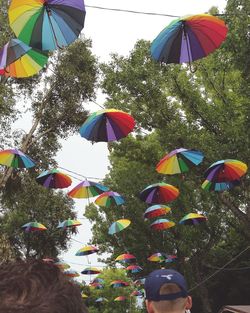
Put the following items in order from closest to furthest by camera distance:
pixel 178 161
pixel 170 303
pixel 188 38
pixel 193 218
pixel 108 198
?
1. pixel 170 303
2. pixel 188 38
3. pixel 178 161
4. pixel 108 198
5. pixel 193 218

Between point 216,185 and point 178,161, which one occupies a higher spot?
point 178,161

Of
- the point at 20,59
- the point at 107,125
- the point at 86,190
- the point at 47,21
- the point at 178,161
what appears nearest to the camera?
the point at 47,21

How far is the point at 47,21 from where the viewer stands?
5.61 meters

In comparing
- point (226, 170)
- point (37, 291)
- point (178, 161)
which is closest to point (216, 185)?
point (226, 170)

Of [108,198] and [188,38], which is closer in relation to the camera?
[188,38]

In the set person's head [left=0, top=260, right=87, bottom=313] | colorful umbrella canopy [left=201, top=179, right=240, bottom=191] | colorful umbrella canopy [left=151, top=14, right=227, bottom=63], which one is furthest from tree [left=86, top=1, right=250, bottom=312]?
person's head [left=0, top=260, right=87, bottom=313]

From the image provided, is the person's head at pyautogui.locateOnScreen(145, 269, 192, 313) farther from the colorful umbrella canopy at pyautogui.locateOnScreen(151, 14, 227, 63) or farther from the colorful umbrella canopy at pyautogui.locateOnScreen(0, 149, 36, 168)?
the colorful umbrella canopy at pyautogui.locateOnScreen(0, 149, 36, 168)

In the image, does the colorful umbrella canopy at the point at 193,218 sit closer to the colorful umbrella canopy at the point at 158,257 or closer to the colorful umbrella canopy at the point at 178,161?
the colorful umbrella canopy at the point at 178,161

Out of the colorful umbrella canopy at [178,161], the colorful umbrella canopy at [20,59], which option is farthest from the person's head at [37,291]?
the colorful umbrella canopy at [178,161]

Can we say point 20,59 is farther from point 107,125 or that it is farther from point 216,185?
point 216,185

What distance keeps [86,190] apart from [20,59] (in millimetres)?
5609

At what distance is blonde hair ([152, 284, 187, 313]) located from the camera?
2562mm

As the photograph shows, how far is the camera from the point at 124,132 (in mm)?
8570

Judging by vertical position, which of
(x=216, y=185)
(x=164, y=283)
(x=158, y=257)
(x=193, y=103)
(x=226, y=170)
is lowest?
(x=164, y=283)
